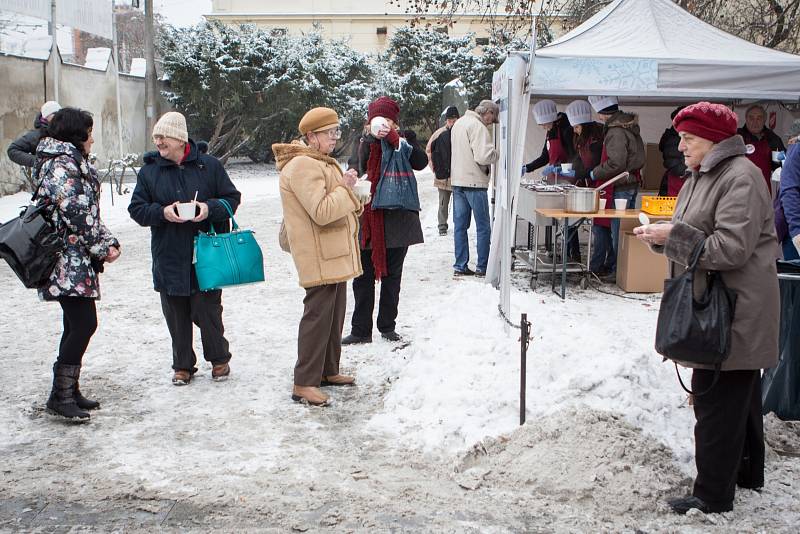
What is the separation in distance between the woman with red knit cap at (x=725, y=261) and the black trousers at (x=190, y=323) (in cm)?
307

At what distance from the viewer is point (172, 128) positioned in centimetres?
522

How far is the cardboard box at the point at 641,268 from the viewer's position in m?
8.67

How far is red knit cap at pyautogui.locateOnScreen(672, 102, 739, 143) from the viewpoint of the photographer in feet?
11.4

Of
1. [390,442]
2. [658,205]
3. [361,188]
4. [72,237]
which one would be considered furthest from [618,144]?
[72,237]

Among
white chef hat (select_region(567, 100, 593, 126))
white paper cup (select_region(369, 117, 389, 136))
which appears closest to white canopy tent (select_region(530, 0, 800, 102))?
white chef hat (select_region(567, 100, 593, 126))

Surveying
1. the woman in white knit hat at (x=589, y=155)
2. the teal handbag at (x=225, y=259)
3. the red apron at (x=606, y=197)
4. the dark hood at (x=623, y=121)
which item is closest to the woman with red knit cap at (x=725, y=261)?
the teal handbag at (x=225, y=259)

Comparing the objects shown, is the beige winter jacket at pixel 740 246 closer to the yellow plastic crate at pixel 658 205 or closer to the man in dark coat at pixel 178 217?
the man in dark coat at pixel 178 217

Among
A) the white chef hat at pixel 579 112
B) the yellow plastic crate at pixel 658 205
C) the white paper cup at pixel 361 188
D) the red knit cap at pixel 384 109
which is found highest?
the white chef hat at pixel 579 112

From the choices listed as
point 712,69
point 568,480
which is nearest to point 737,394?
point 568,480

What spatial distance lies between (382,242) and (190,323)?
5.47 feet

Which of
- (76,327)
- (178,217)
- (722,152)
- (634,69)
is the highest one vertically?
(634,69)

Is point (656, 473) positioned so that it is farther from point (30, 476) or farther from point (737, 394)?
point (30, 476)

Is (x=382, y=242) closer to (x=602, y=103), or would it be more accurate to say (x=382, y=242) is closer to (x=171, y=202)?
(x=171, y=202)

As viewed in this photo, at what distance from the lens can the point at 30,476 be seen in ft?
13.4
